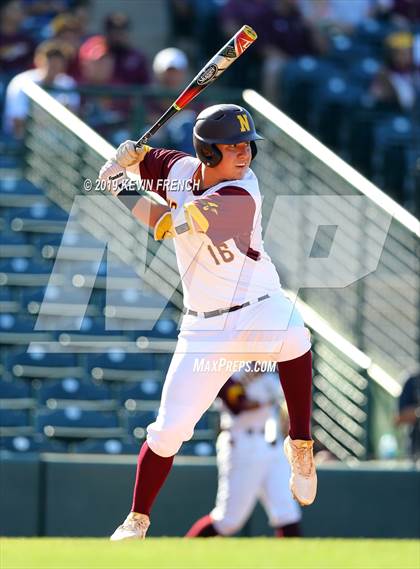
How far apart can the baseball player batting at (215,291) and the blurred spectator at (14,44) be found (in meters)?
5.55

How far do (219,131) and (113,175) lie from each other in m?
0.53

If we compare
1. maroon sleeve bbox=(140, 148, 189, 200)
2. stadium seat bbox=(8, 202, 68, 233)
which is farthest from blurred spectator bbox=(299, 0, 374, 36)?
maroon sleeve bbox=(140, 148, 189, 200)

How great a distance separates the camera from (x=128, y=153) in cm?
563

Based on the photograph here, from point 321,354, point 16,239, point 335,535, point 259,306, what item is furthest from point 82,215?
point 259,306

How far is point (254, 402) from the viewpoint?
8258mm

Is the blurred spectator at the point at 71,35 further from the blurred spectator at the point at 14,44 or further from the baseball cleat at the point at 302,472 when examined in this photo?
the baseball cleat at the point at 302,472

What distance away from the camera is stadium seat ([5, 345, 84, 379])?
28.9ft

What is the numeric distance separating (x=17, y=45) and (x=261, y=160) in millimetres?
3065

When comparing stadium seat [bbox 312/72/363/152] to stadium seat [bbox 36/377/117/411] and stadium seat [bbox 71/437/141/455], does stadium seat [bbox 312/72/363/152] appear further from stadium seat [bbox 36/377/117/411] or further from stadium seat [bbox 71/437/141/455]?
stadium seat [bbox 71/437/141/455]

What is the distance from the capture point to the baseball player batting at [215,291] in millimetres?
5375

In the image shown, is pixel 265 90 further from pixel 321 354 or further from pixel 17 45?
pixel 321 354

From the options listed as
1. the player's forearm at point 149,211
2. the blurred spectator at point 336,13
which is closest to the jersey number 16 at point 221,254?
the player's forearm at point 149,211

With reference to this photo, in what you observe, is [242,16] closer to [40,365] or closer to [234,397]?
[40,365]

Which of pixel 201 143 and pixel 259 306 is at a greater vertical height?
pixel 201 143
